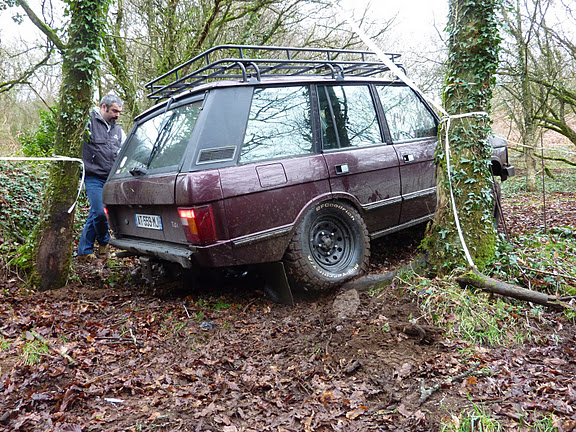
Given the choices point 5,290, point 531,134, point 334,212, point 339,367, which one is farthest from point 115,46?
point 531,134

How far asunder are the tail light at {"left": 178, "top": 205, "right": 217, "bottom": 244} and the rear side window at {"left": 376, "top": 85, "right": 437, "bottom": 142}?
2.35 metres

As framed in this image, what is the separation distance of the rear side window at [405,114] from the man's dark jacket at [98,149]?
10.8ft

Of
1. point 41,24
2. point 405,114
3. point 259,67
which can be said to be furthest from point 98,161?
point 405,114

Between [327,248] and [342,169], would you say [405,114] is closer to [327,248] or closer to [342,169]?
[342,169]

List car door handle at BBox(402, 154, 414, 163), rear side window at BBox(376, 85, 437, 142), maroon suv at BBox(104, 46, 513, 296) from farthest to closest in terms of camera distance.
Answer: rear side window at BBox(376, 85, 437, 142)
car door handle at BBox(402, 154, 414, 163)
maroon suv at BBox(104, 46, 513, 296)

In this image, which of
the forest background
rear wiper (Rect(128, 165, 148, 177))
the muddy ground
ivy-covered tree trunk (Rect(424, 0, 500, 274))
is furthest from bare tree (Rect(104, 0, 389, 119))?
the muddy ground

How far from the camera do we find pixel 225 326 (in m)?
3.33

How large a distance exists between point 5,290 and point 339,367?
3.26m

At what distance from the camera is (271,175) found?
11.1 ft

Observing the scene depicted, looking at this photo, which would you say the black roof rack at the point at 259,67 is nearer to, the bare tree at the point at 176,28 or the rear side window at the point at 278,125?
the rear side window at the point at 278,125

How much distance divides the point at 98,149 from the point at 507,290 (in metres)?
4.54

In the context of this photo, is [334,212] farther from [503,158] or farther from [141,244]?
[503,158]

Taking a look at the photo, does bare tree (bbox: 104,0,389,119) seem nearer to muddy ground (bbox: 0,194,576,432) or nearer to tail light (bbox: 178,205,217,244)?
tail light (bbox: 178,205,217,244)

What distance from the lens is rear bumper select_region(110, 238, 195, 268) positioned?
3.17 meters
